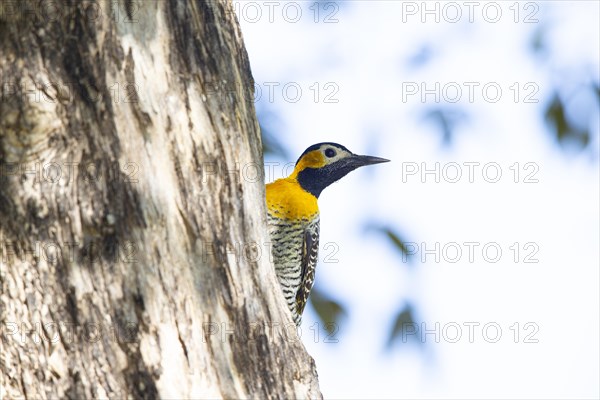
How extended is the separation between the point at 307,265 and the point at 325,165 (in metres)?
0.86

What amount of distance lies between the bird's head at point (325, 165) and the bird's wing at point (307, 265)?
1.54 feet

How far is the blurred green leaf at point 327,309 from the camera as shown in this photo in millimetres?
5586

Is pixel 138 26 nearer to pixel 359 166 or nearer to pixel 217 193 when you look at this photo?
pixel 217 193

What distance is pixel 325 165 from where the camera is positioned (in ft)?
21.3

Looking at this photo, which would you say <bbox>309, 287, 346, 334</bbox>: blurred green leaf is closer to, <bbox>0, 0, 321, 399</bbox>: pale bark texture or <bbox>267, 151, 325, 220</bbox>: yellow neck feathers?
<bbox>267, 151, 325, 220</bbox>: yellow neck feathers

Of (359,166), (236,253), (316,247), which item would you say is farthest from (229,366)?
(359,166)

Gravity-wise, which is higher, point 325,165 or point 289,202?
point 325,165

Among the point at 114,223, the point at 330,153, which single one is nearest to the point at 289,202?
the point at 330,153

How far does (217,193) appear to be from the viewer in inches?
102

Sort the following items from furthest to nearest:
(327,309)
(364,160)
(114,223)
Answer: (364,160)
(327,309)
(114,223)

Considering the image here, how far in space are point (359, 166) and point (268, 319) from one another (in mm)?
3915

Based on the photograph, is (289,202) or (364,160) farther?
(364,160)

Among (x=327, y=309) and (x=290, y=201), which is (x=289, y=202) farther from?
(x=327, y=309)

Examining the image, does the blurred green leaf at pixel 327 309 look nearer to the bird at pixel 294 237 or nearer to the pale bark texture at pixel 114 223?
the bird at pixel 294 237
